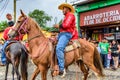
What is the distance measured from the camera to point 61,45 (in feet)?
34.7

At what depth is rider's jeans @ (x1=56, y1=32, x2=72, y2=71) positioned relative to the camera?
10.5 metres

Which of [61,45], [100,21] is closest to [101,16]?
[100,21]

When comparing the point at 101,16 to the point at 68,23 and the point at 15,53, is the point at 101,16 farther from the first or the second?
the point at 68,23

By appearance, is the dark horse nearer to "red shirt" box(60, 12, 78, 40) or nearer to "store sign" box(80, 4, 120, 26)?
"red shirt" box(60, 12, 78, 40)

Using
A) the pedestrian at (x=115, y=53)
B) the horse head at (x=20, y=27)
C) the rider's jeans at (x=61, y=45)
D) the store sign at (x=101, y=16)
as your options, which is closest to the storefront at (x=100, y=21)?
the store sign at (x=101, y=16)

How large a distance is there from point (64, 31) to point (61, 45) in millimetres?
537

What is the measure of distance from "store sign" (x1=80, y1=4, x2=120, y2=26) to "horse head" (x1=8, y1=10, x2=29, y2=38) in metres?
17.0

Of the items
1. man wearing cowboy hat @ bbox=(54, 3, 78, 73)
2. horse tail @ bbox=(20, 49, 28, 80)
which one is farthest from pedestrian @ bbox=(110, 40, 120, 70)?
horse tail @ bbox=(20, 49, 28, 80)

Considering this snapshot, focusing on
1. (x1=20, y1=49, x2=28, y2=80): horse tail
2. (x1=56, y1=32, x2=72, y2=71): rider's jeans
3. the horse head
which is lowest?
(x1=20, y1=49, x2=28, y2=80): horse tail

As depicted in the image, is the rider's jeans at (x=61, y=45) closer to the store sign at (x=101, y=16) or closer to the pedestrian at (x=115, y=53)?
the pedestrian at (x=115, y=53)

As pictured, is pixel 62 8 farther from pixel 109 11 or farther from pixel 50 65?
pixel 109 11

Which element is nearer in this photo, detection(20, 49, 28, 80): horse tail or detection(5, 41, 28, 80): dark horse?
detection(20, 49, 28, 80): horse tail

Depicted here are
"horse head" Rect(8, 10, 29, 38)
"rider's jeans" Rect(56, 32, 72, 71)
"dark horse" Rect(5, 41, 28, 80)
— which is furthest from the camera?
"dark horse" Rect(5, 41, 28, 80)

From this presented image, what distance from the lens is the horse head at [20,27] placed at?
34.0 feet
